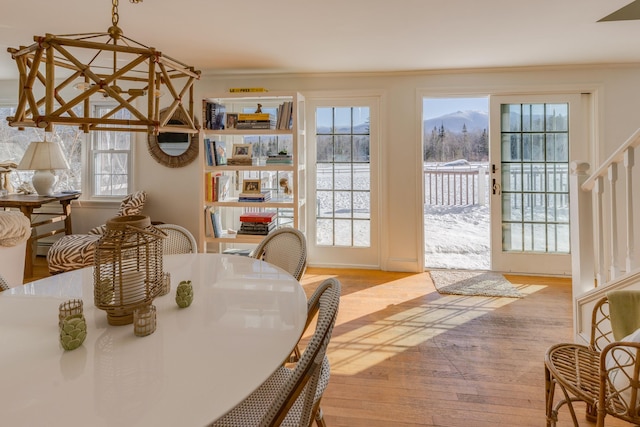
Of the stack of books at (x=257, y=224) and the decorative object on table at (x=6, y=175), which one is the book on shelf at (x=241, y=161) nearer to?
the stack of books at (x=257, y=224)

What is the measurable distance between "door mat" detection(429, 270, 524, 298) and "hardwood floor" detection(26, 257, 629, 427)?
0.12 m

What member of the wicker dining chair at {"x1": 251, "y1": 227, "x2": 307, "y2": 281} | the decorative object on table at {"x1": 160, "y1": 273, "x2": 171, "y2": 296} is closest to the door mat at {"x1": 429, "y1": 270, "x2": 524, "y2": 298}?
the wicker dining chair at {"x1": 251, "y1": 227, "x2": 307, "y2": 281}

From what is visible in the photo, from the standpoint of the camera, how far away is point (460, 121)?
297 inches

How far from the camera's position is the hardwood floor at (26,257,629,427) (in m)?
1.80

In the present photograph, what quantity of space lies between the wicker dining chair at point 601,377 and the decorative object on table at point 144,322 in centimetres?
140

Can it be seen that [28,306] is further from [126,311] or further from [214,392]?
[214,392]

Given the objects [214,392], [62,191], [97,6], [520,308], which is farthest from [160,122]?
[62,191]

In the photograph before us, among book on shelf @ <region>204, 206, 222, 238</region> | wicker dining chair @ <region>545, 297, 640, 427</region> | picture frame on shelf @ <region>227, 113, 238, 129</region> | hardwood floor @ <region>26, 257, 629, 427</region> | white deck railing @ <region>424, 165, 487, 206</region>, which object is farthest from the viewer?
white deck railing @ <region>424, 165, 487, 206</region>

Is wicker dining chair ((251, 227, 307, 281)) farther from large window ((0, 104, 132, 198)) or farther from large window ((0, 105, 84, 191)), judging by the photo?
large window ((0, 105, 84, 191))

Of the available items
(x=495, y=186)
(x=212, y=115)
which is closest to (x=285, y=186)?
(x=212, y=115)

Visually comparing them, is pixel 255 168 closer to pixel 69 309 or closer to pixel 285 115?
pixel 285 115

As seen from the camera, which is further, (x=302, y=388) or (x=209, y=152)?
(x=209, y=152)

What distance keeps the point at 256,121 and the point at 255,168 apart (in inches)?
18.8

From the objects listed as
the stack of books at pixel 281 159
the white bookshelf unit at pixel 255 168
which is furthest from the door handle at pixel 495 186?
the stack of books at pixel 281 159
